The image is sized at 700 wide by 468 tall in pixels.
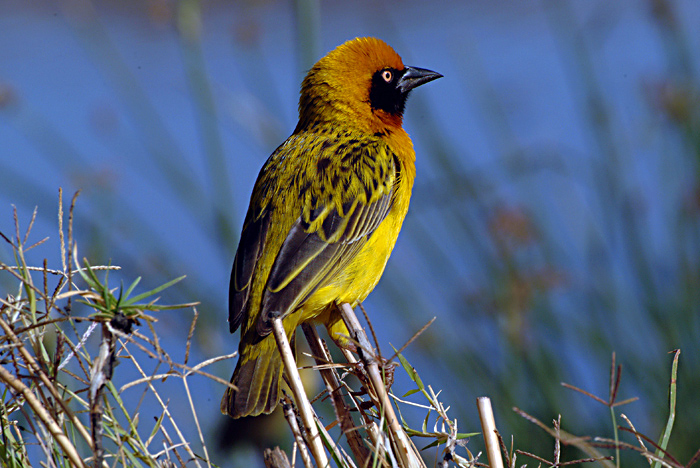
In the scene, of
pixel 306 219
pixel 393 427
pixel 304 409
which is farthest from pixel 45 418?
pixel 306 219

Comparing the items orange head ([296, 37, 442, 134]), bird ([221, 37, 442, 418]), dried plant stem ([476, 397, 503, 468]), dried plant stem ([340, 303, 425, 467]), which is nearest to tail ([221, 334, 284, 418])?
bird ([221, 37, 442, 418])

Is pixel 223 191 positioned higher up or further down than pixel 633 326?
higher up

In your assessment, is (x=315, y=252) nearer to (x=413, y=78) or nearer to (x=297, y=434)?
(x=297, y=434)

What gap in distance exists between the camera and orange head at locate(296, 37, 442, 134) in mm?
2943

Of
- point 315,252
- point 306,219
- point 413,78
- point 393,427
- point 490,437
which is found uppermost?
point 413,78

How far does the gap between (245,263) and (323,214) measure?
1.07 feet

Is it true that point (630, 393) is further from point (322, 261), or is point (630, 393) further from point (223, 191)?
point (223, 191)

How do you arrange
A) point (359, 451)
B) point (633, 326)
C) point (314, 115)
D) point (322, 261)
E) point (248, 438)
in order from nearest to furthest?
point (359, 451), point (322, 261), point (314, 115), point (248, 438), point (633, 326)

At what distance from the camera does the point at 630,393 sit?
3650 mm

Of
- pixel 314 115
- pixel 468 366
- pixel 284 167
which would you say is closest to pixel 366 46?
pixel 314 115

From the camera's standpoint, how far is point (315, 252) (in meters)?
2.39

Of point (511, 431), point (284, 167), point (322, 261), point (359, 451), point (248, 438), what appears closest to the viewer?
point (359, 451)

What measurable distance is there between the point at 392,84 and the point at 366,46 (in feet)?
0.65

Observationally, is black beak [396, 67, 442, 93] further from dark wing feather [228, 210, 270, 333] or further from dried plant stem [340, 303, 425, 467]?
dried plant stem [340, 303, 425, 467]
